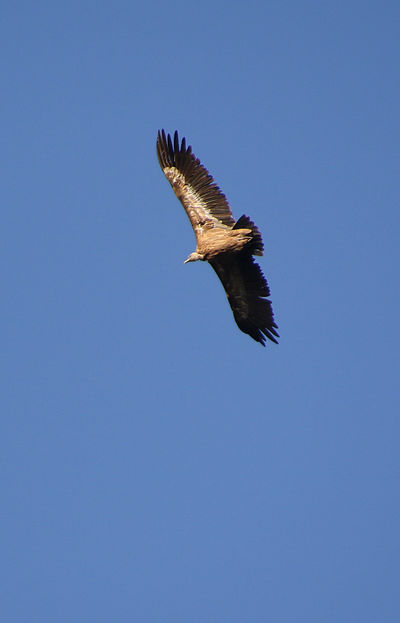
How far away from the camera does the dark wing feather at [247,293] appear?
15.4 metres

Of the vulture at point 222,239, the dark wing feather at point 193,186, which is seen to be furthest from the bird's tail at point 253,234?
the dark wing feather at point 193,186

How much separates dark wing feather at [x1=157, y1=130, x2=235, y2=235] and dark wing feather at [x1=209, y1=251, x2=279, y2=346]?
97cm

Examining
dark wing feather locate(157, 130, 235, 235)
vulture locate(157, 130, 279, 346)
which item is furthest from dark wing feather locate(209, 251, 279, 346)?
dark wing feather locate(157, 130, 235, 235)

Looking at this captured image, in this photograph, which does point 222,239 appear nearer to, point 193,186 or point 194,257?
point 194,257

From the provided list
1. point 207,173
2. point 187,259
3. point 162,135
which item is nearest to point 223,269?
point 187,259

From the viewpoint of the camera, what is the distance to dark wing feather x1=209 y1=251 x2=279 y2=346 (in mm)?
15352

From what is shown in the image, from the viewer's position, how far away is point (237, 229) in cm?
1472

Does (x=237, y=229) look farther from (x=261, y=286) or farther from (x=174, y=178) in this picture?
(x=174, y=178)

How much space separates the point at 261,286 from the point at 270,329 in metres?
0.94

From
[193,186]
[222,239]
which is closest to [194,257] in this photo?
[222,239]

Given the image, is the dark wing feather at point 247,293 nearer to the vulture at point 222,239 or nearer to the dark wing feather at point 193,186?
the vulture at point 222,239

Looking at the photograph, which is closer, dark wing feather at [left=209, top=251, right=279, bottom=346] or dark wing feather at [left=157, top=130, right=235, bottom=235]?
dark wing feather at [left=209, top=251, right=279, bottom=346]

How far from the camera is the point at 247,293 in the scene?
15.9 m

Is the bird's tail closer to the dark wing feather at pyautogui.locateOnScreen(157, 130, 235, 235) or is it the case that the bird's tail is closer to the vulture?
the vulture
